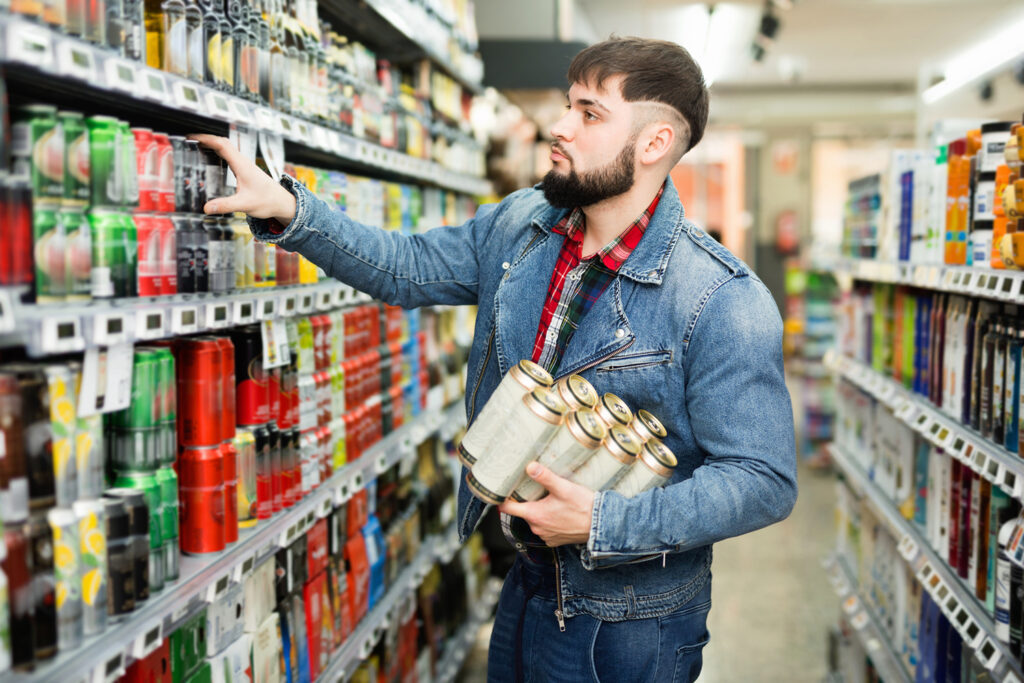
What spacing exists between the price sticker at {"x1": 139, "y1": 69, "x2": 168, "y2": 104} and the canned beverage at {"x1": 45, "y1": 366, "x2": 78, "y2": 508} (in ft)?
1.54

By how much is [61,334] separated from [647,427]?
3.36 feet

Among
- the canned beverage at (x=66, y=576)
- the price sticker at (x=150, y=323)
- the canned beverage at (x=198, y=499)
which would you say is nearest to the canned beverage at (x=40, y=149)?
the price sticker at (x=150, y=323)

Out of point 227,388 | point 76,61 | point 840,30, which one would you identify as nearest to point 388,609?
point 227,388

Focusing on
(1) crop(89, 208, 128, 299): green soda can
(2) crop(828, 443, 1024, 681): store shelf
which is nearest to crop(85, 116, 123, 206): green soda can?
(1) crop(89, 208, 128, 299): green soda can

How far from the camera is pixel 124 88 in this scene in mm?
1444

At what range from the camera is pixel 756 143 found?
15.1 metres

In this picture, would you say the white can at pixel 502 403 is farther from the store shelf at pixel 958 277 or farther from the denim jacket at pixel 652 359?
the store shelf at pixel 958 277

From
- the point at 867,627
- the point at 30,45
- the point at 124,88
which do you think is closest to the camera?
the point at 30,45

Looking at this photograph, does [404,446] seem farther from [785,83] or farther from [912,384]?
[785,83]

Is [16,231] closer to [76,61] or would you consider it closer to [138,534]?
[76,61]

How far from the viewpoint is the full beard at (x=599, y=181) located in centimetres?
189

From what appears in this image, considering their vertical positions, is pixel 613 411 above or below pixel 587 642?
above

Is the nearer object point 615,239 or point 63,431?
point 63,431

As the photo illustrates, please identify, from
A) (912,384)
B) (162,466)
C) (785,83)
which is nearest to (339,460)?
(162,466)
